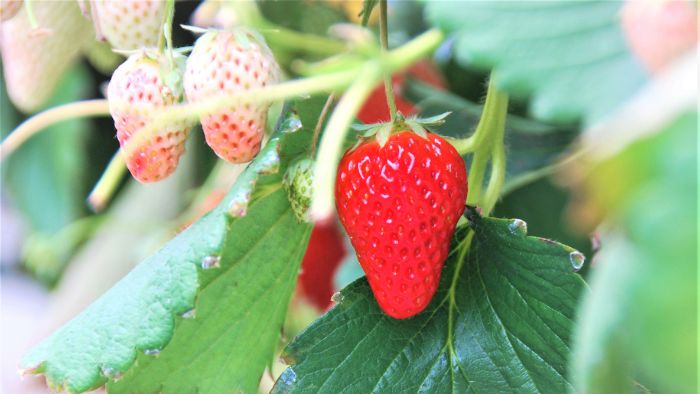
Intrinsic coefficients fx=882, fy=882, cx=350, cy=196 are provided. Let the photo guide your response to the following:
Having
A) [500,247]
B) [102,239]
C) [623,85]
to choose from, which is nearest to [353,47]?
[623,85]

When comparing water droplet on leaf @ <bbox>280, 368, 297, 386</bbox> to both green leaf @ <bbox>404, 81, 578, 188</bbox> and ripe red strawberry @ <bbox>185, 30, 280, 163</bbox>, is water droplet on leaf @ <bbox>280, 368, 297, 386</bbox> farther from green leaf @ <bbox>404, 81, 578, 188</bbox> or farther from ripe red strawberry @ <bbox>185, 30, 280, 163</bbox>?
green leaf @ <bbox>404, 81, 578, 188</bbox>

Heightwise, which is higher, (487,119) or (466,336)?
(487,119)

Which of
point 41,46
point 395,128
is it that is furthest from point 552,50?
point 41,46

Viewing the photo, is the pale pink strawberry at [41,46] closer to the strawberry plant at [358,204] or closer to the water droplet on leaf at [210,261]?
the strawberry plant at [358,204]

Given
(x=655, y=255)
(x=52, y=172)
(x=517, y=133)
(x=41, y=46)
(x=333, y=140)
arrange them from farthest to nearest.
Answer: (x=52, y=172)
(x=517, y=133)
(x=41, y=46)
(x=333, y=140)
(x=655, y=255)

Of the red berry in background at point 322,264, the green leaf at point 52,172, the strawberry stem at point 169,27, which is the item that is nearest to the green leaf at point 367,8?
the strawberry stem at point 169,27

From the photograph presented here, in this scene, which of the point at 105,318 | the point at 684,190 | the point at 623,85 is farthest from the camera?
the point at 105,318

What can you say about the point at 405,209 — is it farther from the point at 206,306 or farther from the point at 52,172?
the point at 52,172

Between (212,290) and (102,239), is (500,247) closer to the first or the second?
(212,290)
